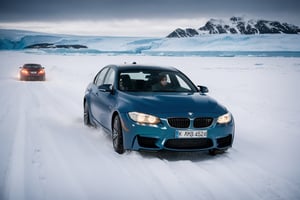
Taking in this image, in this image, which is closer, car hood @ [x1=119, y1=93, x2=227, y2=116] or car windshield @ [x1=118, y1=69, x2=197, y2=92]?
car hood @ [x1=119, y1=93, x2=227, y2=116]

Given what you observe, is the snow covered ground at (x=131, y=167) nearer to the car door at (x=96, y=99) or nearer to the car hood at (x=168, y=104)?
the car door at (x=96, y=99)

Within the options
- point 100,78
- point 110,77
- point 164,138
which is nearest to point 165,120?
point 164,138

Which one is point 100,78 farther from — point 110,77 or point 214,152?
point 214,152

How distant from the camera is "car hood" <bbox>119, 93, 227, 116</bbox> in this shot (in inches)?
241

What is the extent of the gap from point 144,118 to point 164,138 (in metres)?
0.43

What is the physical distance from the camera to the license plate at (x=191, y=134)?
19.4 feet

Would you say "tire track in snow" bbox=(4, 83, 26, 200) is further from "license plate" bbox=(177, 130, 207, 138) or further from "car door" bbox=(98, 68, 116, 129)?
"license plate" bbox=(177, 130, 207, 138)

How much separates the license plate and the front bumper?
5cm

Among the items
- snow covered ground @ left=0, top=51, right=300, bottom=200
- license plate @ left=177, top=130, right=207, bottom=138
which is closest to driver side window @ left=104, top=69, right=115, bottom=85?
snow covered ground @ left=0, top=51, right=300, bottom=200

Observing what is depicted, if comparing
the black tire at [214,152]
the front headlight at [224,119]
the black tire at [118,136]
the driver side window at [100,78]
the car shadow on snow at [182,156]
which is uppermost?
the driver side window at [100,78]

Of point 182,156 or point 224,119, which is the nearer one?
point 224,119

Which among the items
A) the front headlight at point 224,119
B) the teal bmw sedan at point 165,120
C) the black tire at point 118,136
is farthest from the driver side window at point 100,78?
the front headlight at point 224,119

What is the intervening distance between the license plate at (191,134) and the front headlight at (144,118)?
0.38 meters

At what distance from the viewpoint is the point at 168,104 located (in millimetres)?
6258
